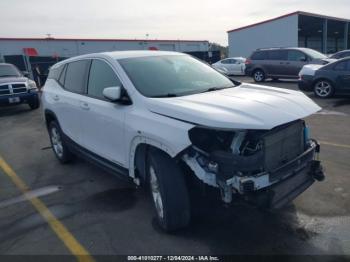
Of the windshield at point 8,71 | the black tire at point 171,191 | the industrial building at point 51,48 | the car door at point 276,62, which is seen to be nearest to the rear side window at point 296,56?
the car door at point 276,62

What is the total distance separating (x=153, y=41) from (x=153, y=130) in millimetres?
36038

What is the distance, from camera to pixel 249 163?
3098 mm

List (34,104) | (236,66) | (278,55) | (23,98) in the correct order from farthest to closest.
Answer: (236,66)
(278,55)
(34,104)
(23,98)

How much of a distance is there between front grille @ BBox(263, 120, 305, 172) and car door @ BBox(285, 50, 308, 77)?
13890 millimetres

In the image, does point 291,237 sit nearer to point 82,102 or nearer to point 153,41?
point 82,102

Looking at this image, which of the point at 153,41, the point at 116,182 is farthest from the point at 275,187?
the point at 153,41

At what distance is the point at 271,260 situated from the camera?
3.15 metres

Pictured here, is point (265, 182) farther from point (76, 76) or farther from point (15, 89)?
point (15, 89)

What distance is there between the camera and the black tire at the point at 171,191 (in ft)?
11.2

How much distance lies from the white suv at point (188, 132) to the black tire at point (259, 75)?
1398 cm

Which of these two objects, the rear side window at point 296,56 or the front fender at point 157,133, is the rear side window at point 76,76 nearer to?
the front fender at point 157,133

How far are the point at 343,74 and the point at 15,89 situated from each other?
1128 centimetres

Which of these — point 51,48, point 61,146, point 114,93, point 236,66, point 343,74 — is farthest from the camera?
point 51,48

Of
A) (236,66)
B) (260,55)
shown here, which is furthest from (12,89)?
(236,66)
